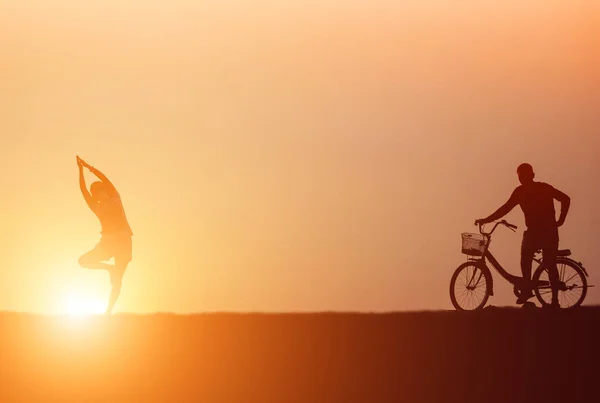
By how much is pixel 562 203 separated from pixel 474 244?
1426 mm

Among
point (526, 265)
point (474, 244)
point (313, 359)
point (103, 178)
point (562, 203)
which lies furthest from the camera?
point (474, 244)

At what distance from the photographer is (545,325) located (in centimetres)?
1199

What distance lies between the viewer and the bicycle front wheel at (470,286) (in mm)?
14477

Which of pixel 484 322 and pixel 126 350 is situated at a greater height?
pixel 484 322

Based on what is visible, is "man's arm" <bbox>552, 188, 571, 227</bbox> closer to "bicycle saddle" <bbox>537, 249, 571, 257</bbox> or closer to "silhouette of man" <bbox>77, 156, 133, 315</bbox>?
"bicycle saddle" <bbox>537, 249, 571, 257</bbox>

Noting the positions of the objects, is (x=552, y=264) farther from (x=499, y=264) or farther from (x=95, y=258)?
(x=95, y=258)

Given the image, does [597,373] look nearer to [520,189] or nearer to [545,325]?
[545,325]

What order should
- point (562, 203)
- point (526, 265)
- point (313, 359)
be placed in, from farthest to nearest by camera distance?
1. point (526, 265)
2. point (562, 203)
3. point (313, 359)

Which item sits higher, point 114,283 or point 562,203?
point 562,203

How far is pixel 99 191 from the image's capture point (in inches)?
552

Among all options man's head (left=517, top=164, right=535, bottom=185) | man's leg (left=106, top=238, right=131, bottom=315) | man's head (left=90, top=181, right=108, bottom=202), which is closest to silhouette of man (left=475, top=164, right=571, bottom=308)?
man's head (left=517, top=164, right=535, bottom=185)

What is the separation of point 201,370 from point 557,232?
627 cm

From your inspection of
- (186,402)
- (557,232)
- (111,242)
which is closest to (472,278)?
(557,232)

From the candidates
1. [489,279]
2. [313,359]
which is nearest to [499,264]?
[489,279]
